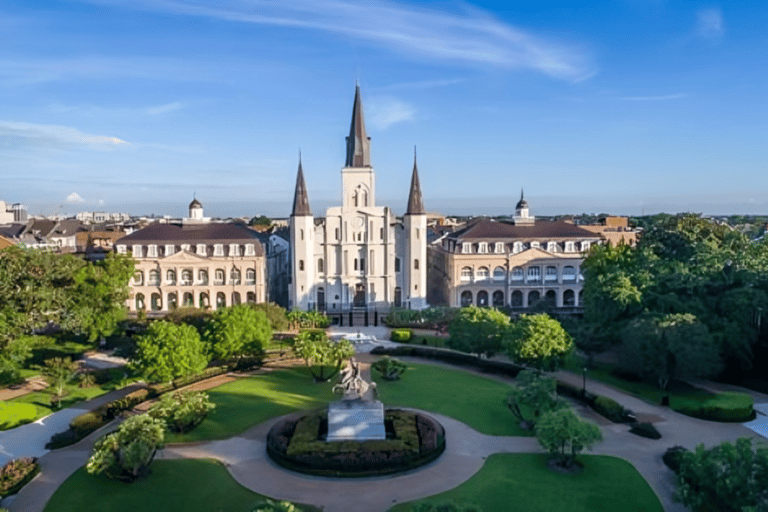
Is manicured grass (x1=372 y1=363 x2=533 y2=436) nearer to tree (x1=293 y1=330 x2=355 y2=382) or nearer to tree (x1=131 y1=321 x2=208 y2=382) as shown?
tree (x1=293 y1=330 x2=355 y2=382)

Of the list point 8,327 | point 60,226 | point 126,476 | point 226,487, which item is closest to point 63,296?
Result: point 8,327

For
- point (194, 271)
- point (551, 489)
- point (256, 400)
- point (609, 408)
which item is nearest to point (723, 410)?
point (609, 408)

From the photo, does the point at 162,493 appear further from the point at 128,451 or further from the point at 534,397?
the point at 534,397

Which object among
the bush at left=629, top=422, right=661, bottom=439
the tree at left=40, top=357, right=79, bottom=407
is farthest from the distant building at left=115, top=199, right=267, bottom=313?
the bush at left=629, top=422, right=661, bottom=439

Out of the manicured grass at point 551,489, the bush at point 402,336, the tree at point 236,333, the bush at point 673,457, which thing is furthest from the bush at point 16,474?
the bush at point 402,336

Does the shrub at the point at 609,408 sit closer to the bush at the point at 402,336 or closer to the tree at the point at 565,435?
the tree at the point at 565,435

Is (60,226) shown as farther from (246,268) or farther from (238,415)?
(238,415)
